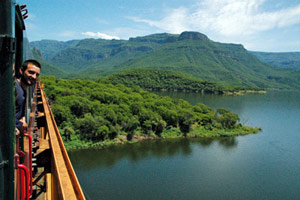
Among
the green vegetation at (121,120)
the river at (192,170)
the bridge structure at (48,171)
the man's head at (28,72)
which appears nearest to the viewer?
the bridge structure at (48,171)

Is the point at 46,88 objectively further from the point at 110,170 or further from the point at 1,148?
the point at 1,148

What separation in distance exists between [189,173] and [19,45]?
75.6 ft

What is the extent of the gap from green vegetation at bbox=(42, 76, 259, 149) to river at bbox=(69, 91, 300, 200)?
95.1 inches

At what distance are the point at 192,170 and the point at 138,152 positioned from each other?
7.45m

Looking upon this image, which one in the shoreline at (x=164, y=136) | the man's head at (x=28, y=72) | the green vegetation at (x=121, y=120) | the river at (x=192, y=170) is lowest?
the river at (x=192, y=170)

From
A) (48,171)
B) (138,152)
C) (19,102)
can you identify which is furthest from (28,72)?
(138,152)

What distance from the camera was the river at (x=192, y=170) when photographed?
20750 mm

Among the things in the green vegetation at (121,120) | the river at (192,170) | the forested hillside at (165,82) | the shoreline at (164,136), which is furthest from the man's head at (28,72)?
the forested hillside at (165,82)

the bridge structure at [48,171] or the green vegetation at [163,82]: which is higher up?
the bridge structure at [48,171]

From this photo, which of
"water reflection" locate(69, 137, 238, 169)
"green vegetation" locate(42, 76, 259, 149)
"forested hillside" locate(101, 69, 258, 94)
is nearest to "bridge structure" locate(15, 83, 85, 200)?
"water reflection" locate(69, 137, 238, 169)

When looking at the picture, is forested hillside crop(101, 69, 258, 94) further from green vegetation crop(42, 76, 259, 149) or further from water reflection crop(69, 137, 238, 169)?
water reflection crop(69, 137, 238, 169)

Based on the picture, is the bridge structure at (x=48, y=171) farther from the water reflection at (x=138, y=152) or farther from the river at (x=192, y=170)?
the water reflection at (x=138, y=152)

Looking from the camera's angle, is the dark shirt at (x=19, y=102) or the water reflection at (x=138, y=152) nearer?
the dark shirt at (x=19, y=102)

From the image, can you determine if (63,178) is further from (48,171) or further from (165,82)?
(165,82)
